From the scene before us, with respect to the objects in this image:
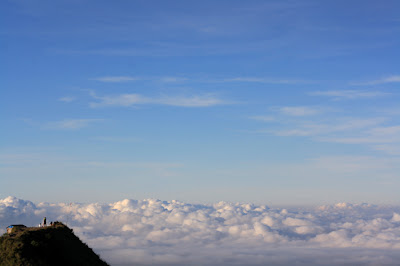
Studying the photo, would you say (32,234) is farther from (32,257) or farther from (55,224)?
(55,224)

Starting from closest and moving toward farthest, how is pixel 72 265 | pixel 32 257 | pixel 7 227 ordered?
pixel 32 257, pixel 72 265, pixel 7 227

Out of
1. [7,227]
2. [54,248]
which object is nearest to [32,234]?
[54,248]

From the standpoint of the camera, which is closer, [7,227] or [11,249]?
[11,249]

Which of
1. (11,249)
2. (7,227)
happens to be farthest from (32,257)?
(7,227)

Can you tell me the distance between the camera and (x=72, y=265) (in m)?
80.1

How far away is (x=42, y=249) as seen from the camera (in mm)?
78312

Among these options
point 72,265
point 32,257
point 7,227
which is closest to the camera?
point 32,257

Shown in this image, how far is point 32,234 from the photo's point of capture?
8181 centimetres

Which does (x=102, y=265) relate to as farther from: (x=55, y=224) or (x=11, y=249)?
(x=11, y=249)

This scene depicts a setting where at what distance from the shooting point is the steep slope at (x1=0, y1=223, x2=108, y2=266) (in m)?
74.8

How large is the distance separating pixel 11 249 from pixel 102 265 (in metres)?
22.6

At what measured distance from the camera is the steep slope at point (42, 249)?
74.8 m

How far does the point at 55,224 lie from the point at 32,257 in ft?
69.3

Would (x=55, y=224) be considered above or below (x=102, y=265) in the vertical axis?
above
